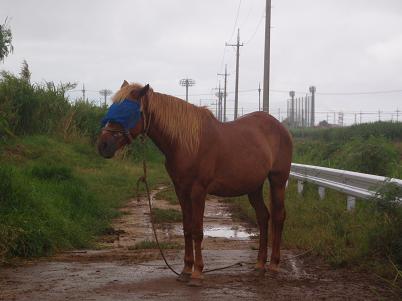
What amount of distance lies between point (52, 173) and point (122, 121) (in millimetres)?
6498

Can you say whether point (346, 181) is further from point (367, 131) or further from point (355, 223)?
point (367, 131)

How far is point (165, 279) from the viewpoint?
5273 millimetres

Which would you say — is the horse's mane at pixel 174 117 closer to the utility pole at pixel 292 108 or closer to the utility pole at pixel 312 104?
the utility pole at pixel 312 104

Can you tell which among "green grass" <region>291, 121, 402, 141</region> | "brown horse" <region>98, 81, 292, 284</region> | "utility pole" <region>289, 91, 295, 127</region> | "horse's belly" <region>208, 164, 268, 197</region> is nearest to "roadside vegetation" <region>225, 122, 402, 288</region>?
"brown horse" <region>98, 81, 292, 284</region>

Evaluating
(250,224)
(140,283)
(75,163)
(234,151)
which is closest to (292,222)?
(250,224)

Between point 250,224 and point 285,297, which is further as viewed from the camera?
point 250,224

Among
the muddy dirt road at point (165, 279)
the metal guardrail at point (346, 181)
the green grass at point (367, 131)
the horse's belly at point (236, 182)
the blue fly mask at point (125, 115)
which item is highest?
the green grass at point (367, 131)

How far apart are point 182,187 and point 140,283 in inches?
39.8

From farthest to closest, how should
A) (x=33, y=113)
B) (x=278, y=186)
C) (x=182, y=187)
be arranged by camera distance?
(x=33, y=113)
(x=278, y=186)
(x=182, y=187)

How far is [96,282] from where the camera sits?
513cm

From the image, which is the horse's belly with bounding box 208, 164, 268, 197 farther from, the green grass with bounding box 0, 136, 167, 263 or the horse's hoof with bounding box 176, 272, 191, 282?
the green grass with bounding box 0, 136, 167, 263

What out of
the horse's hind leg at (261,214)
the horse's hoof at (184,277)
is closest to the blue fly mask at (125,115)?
the horse's hoof at (184,277)

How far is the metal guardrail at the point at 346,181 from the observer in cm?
729

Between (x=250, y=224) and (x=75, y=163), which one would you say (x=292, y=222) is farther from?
(x=75, y=163)
